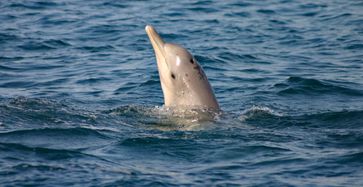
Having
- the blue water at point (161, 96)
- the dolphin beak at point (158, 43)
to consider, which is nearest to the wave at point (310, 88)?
the blue water at point (161, 96)

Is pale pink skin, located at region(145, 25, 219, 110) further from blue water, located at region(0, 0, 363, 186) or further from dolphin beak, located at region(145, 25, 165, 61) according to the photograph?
blue water, located at region(0, 0, 363, 186)

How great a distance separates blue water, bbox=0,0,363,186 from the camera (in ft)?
31.6

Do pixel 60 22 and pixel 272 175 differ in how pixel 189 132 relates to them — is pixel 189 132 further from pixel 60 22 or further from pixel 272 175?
pixel 60 22

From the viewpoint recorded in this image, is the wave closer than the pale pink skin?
No

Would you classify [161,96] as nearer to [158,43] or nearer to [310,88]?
[158,43]

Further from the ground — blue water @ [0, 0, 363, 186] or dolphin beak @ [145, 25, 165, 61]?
dolphin beak @ [145, 25, 165, 61]

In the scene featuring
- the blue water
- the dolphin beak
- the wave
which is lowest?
the wave

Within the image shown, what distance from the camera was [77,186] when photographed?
879 centimetres

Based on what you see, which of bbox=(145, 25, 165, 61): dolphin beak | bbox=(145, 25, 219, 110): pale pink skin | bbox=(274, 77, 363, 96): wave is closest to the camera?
bbox=(145, 25, 219, 110): pale pink skin

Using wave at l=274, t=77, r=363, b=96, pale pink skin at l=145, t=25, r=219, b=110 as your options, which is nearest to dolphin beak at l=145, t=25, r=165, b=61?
pale pink skin at l=145, t=25, r=219, b=110

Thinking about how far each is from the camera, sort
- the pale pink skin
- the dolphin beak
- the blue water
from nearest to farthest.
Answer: the blue water, the pale pink skin, the dolphin beak

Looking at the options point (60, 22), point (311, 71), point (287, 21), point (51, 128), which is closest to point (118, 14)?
point (60, 22)

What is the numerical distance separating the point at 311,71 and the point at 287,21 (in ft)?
19.2

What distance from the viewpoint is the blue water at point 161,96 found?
31.6ft
